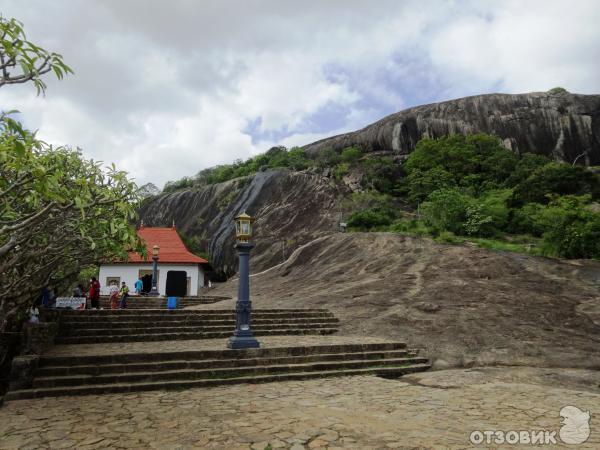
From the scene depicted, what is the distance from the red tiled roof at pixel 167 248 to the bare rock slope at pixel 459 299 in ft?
30.7

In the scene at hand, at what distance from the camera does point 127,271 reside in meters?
26.6

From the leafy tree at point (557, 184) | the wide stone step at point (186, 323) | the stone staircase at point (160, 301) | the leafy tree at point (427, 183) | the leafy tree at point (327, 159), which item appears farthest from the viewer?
the leafy tree at point (327, 159)

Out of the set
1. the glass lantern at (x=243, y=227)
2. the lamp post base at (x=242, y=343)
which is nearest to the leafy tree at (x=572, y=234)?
the glass lantern at (x=243, y=227)

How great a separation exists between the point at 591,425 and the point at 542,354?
5111 millimetres

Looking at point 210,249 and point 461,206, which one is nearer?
point 461,206

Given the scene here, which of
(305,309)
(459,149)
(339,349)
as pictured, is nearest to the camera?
(339,349)

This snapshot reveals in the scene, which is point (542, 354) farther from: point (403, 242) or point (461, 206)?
point (461, 206)

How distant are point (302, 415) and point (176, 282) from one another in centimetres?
2259

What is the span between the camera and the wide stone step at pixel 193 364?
7.16m

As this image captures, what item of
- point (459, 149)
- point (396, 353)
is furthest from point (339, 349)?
point (459, 149)

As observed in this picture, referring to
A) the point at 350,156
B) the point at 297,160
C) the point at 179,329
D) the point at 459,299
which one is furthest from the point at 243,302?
the point at 350,156

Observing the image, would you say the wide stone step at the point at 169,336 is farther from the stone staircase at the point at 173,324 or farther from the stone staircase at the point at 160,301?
the stone staircase at the point at 160,301

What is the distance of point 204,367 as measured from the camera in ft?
25.7

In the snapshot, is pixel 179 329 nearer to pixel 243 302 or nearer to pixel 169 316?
pixel 169 316
